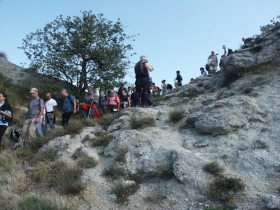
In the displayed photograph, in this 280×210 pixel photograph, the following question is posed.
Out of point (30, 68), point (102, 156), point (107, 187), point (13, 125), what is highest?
point (30, 68)

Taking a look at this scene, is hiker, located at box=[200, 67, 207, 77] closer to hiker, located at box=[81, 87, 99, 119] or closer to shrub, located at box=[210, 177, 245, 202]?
hiker, located at box=[81, 87, 99, 119]

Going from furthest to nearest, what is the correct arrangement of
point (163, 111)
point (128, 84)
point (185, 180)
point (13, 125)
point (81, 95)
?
point (128, 84) → point (81, 95) → point (13, 125) → point (163, 111) → point (185, 180)

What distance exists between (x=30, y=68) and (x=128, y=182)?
1074 centimetres

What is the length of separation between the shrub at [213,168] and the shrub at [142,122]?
2.59 m

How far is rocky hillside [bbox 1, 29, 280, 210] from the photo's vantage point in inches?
225

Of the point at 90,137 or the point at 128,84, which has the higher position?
the point at 128,84

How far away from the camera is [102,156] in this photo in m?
7.48

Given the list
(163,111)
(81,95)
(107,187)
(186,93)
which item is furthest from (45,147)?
(81,95)

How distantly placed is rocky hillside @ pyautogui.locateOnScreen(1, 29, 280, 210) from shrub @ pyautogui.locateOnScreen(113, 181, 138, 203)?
74 millimetres

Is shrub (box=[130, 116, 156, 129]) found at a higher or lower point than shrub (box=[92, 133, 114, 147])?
higher

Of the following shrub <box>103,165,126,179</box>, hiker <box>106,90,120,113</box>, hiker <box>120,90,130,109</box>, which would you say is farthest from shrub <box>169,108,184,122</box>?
hiker <box>120,90,130,109</box>

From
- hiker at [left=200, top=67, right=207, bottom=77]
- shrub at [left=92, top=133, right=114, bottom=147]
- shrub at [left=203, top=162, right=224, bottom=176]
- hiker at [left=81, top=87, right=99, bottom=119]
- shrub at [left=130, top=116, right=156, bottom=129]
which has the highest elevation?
hiker at [left=200, top=67, right=207, bottom=77]

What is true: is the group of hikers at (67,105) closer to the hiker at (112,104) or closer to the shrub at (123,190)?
the hiker at (112,104)

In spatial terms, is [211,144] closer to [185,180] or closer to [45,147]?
[185,180]
